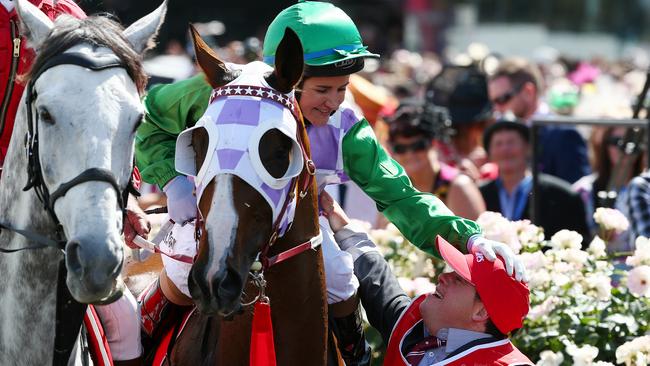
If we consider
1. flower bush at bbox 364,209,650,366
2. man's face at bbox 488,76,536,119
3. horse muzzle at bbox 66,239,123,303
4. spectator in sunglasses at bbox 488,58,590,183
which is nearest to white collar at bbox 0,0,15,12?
horse muzzle at bbox 66,239,123,303

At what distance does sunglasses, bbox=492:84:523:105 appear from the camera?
1034 cm

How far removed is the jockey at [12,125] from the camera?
3.88 metres

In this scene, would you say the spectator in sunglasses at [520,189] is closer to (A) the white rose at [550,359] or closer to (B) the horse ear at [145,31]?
(A) the white rose at [550,359]

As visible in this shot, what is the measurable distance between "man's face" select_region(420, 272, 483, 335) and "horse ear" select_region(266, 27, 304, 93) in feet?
3.42

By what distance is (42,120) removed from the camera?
3297mm

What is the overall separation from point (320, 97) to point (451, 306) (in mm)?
881

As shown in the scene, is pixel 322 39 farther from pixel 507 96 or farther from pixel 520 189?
pixel 507 96

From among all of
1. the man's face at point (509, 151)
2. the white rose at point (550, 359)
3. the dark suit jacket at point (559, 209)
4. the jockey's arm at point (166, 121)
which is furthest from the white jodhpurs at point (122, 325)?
the man's face at point (509, 151)

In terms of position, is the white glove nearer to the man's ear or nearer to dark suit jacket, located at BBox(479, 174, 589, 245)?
the man's ear

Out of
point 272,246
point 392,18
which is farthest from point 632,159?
point 392,18

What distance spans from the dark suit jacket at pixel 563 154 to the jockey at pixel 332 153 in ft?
17.3

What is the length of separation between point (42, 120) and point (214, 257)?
1.99 feet

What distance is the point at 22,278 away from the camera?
355 centimetres

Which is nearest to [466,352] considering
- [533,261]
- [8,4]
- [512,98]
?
[533,261]
